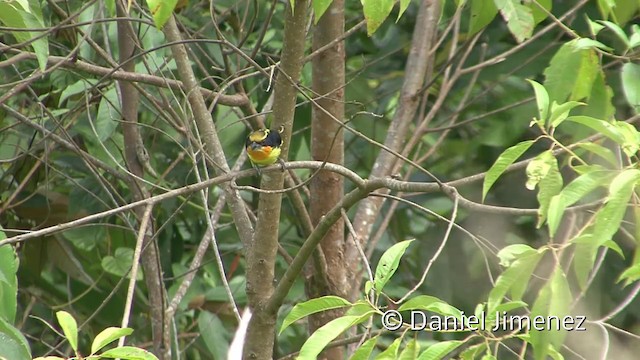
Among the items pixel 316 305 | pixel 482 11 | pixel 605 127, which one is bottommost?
pixel 316 305

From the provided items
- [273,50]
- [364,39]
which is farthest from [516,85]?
[273,50]

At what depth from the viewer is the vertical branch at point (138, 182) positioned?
9.72 ft

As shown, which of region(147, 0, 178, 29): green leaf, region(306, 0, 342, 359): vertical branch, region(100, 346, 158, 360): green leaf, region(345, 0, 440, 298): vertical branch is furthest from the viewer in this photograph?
region(345, 0, 440, 298): vertical branch

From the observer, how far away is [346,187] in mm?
3688

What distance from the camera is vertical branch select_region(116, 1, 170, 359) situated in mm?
2963

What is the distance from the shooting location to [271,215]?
232 centimetres

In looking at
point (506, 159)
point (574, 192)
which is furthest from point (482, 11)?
point (574, 192)

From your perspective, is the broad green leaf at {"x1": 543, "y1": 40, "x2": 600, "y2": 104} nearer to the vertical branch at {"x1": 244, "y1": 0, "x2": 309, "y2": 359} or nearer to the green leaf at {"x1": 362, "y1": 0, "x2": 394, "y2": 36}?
the green leaf at {"x1": 362, "y1": 0, "x2": 394, "y2": 36}

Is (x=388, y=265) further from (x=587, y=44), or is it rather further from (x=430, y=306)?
(x=587, y=44)

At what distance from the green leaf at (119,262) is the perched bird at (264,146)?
31.2 inches

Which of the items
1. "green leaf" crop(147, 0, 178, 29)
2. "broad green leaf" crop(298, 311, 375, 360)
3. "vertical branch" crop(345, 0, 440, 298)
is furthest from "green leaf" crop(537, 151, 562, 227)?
"vertical branch" crop(345, 0, 440, 298)

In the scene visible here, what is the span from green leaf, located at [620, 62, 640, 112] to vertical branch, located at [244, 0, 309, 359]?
748mm

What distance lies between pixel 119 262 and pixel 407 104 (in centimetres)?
122

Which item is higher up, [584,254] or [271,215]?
Result: [584,254]
